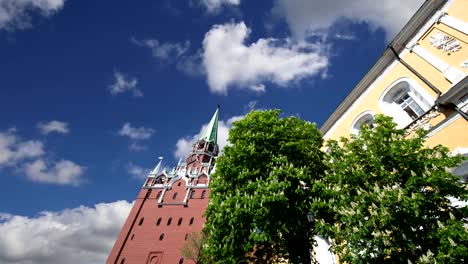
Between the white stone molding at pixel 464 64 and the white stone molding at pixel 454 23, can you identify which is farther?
the white stone molding at pixel 454 23

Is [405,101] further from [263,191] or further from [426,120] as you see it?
[263,191]

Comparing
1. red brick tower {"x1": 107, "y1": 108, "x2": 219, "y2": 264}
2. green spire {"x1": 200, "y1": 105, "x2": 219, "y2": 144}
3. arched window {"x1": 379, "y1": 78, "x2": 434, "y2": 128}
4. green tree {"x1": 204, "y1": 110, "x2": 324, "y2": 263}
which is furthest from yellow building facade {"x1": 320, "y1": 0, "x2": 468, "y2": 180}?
green spire {"x1": 200, "y1": 105, "x2": 219, "y2": 144}

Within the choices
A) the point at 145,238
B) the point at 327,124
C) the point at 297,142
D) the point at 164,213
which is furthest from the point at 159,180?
the point at 297,142

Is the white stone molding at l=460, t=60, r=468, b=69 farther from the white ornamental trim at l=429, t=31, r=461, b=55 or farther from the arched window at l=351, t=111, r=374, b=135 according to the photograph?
the arched window at l=351, t=111, r=374, b=135

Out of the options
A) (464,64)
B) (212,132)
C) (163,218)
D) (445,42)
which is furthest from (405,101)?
(212,132)

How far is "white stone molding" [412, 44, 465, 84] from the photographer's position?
34.4 ft

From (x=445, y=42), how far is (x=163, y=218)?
51.1m

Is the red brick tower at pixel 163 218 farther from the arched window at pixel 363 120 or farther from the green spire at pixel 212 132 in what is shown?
the arched window at pixel 363 120

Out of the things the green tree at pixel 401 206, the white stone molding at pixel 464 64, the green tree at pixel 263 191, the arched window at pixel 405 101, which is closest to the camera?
the green tree at pixel 401 206

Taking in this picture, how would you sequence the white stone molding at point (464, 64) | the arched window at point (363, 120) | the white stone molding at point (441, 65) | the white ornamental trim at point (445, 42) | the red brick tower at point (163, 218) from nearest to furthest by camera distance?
the white stone molding at point (464, 64), the white stone molding at point (441, 65), the white ornamental trim at point (445, 42), the arched window at point (363, 120), the red brick tower at point (163, 218)

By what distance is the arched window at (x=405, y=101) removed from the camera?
12.4 m

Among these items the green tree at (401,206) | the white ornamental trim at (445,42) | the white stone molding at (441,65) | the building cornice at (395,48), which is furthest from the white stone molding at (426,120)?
the building cornice at (395,48)

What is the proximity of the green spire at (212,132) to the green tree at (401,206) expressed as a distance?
64682mm

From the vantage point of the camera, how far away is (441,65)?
37.3 ft
